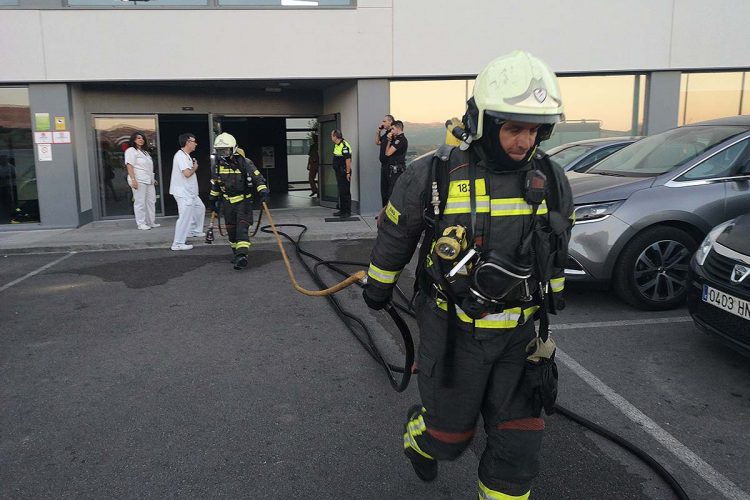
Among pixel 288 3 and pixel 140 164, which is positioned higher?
pixel 288 3

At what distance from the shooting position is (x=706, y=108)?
13.3m

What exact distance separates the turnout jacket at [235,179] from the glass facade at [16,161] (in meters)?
6.30

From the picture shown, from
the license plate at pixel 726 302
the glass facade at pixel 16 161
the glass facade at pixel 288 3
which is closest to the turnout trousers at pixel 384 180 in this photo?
the glass facade at pixel 288 3

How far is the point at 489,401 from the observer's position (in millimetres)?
2518

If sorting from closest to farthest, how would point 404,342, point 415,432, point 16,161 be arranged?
1. point 415,432
2. point 404,342
3. point 16,161

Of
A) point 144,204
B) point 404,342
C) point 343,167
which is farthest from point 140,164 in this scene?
point 404,342

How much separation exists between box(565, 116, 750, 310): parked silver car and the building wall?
7.44 meters

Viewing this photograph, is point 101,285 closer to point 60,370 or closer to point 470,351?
point 60,370

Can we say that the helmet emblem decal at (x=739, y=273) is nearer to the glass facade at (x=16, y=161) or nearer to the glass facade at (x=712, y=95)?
the glass facade at (x=712, y=95)

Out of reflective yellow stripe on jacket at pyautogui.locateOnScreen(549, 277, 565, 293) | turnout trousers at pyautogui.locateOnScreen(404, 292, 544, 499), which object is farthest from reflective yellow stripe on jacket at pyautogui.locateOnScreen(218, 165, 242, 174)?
reflective yellow stripe on jacket at pyautogui.locateOnScreen(549, 277, 565, 293)

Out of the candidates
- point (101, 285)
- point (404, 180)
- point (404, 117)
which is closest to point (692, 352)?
point (404, 180)

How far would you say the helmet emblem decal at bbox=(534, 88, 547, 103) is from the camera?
2.28 m

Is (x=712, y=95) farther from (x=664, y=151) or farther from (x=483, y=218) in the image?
(x=483, y=218)

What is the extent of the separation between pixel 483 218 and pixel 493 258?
7.4 inches
